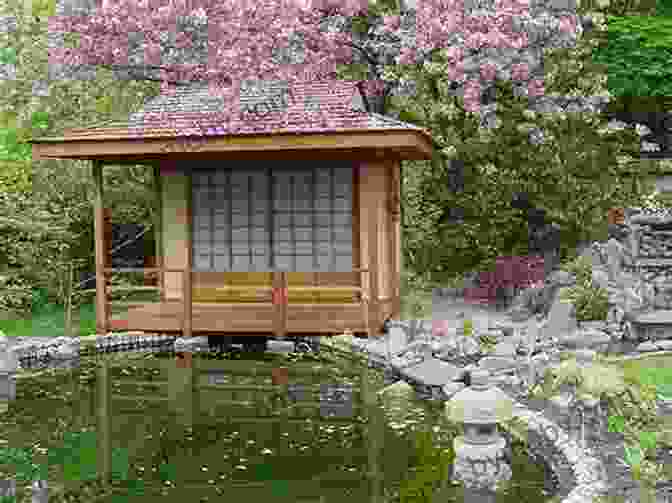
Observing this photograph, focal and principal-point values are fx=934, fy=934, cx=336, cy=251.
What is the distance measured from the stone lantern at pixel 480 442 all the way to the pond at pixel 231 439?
130 mm

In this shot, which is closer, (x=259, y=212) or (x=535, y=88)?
(x=259, y=212)

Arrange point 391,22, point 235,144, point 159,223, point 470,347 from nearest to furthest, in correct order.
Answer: point 470,347 → point 235,144 → point 159,223 → point 391,22

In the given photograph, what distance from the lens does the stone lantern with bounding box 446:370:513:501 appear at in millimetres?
6945

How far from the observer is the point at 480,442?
7082 millimetres

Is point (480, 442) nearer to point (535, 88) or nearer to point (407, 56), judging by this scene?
point (407, 56)

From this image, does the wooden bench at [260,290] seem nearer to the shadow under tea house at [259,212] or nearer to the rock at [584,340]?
the shadow under tea house at [259,212]

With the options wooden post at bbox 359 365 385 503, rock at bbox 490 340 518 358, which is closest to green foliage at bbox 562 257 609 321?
rock at bbox 490 340 518 358

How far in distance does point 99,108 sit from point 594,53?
35.2 feet

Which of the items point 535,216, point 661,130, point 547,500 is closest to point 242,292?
point 535,216

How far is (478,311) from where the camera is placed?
47.6 ft

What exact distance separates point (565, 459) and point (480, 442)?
67cm

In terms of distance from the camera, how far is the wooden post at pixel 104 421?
779 cm

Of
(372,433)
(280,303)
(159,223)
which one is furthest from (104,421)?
(159,223)

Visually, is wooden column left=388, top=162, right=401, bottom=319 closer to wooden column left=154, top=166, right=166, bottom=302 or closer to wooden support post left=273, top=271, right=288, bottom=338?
wooden support post left=273, top=271, right=288, bottom=338
